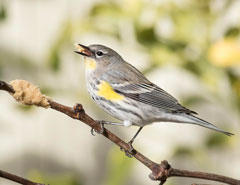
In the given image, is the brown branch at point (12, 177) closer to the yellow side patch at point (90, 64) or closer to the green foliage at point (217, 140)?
the yellow side patch at point (90, 64)

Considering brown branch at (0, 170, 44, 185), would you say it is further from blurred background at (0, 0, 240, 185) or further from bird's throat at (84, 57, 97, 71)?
blurred background at (0, 0, 240, 185)

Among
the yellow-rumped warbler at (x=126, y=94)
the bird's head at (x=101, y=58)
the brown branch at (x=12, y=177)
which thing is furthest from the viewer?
the bird's head at (x=101, y=58)

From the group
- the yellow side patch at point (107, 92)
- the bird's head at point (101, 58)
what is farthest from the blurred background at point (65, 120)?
the yellow side patch at point (107, 92)

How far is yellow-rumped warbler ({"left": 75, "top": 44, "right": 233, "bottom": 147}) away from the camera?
867 mm

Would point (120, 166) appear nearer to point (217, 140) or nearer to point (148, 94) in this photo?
point (148, 94)

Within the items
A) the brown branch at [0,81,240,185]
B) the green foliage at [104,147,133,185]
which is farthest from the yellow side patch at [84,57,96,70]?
the brown branch at [0,81,240,185]

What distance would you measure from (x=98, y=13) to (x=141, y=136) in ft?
2.74

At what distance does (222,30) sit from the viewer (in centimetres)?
125

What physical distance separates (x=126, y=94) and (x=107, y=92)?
0.05m

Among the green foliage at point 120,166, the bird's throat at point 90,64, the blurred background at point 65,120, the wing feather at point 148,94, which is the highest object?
the blurred background at point 65,120

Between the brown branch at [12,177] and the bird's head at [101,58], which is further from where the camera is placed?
the bird's head at [101,58]

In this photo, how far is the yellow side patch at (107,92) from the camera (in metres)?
0.90

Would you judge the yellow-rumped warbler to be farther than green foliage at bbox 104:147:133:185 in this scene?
No

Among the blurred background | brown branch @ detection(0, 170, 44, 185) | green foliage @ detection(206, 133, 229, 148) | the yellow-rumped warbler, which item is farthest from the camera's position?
the blurred background
